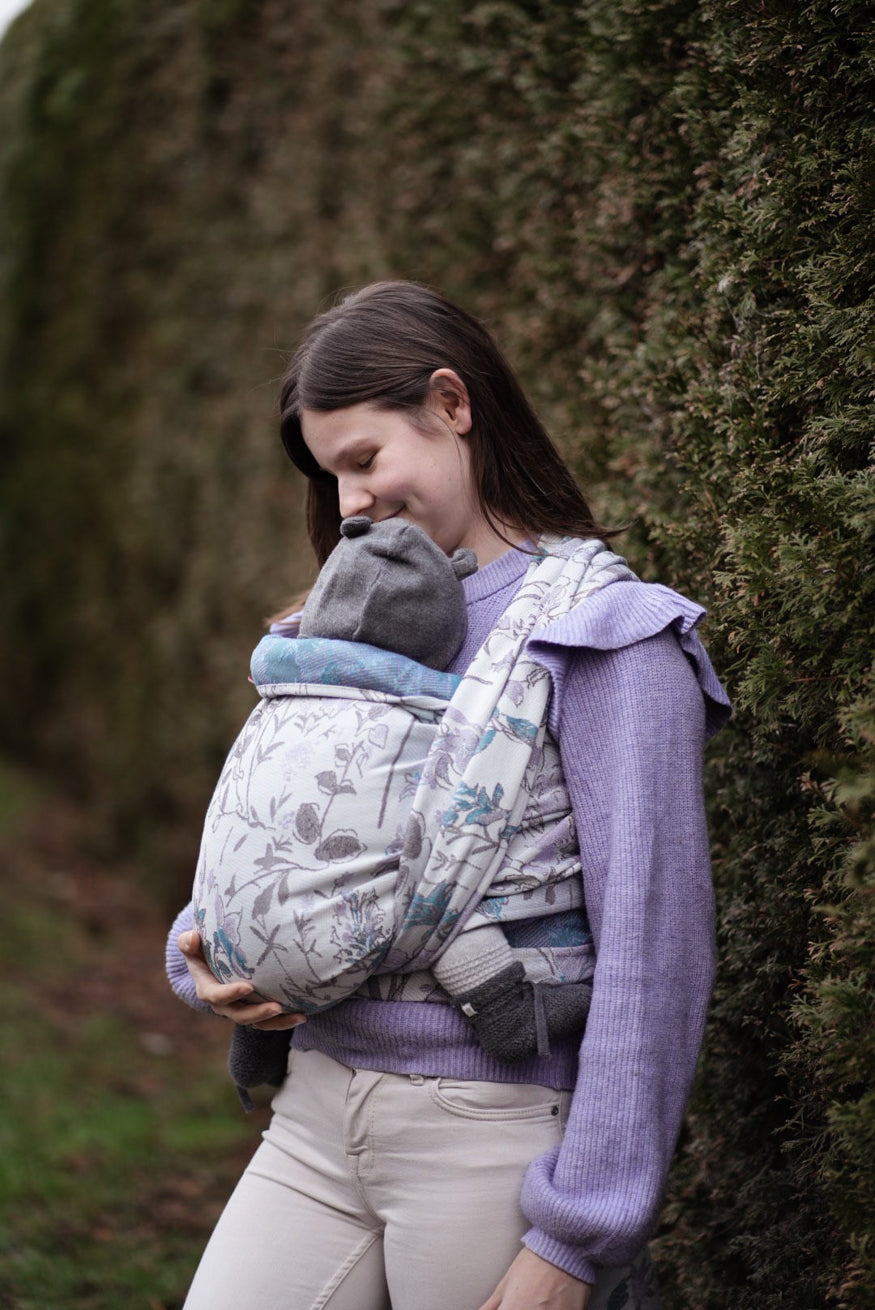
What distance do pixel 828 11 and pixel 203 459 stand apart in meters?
4.45

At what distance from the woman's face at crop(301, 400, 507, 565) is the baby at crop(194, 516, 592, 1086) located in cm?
12

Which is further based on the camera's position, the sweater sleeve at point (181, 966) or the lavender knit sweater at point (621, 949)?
the sweater sleeve at point (181, 966)

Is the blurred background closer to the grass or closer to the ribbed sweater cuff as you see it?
the grass

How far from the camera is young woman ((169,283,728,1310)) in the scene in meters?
1.57

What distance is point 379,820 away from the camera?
1.64 m

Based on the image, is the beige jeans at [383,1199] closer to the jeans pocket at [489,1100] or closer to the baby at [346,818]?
the jeans pocket at [489,1100]

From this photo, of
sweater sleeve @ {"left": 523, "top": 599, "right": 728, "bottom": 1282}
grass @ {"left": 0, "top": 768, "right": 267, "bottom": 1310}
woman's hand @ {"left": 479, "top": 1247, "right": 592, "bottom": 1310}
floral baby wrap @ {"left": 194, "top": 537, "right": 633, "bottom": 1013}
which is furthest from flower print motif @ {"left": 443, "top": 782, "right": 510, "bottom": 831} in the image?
grass @ {"left": 0, "top": 768, "right": 267, "bottom": 1310}

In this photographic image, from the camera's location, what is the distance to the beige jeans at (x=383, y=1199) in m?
1.65

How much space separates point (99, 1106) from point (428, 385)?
3395mm

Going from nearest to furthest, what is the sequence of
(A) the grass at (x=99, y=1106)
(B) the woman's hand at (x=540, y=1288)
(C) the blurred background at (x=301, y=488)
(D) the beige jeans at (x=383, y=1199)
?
(B) the woman's hand at (x=540, y=1288), (D) the beige jeans at (x=383, y=1199), (C) the blurred background at (x=301, y=488), (A) the grass at (x=99, y=1106)

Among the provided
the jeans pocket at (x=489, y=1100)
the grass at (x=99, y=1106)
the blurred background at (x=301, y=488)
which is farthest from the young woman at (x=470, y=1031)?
the grass at (x=99, y=1106)

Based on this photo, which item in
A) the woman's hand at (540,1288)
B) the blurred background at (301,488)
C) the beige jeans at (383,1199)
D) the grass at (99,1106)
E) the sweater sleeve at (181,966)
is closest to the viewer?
the woman's hand at (540,1288)

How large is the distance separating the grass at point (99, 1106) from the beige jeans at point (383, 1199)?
152 cm

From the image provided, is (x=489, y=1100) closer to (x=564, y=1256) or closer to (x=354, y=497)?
(x=564, y=1256)
